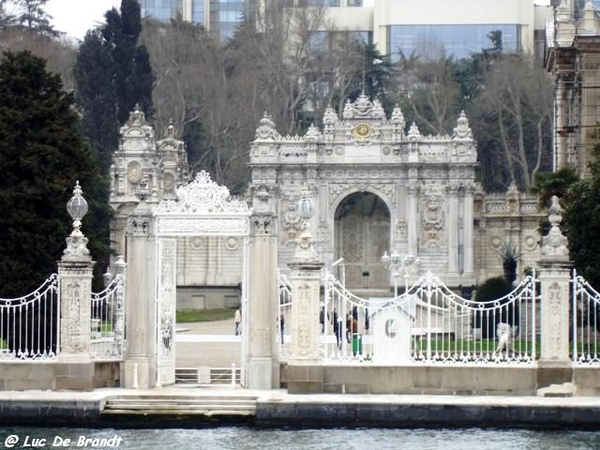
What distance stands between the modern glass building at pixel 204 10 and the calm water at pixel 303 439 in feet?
280

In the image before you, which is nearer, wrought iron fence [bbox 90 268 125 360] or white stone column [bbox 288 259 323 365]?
white stone column [bbox 288 259 323 365]

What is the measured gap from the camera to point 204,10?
375ft

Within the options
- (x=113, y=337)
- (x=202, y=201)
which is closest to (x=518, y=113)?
(x=113, y=337)

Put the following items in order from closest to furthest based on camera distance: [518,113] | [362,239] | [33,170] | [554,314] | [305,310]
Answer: [554,314], [305,310], [33,170], [362,239], [518,113]

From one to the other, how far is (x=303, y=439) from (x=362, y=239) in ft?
132

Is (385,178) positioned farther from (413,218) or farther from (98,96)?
(98,96)

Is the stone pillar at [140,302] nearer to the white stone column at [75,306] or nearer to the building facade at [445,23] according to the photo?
the white stone column at [75,306]

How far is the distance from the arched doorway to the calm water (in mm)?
38609

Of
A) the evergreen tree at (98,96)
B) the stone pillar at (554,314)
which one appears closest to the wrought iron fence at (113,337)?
the stone pillar at (554,314)

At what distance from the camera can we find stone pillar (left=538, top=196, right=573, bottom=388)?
29531 millimetres

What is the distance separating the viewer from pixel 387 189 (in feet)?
211

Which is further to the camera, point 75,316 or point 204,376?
point 204,376

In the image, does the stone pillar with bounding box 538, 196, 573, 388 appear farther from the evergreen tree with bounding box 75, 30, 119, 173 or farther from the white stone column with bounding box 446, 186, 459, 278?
the evergreen tree with bounding box 75, 30, 119, 173

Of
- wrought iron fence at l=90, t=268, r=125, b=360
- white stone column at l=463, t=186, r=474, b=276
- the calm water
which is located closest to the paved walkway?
wrought iron fence at l=90, t=268, r=125, b=360
